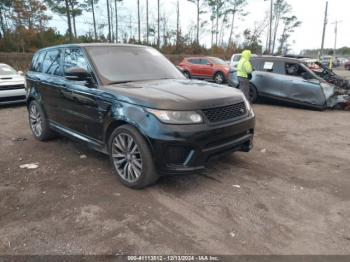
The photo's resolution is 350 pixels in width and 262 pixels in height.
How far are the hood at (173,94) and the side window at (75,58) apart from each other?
691 mm

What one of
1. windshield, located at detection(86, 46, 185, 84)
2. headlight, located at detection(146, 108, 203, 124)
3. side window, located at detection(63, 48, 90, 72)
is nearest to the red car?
windshield, located at detection(86, 46, 185, 84)

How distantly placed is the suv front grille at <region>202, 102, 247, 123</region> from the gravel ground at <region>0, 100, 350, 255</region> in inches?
34.2

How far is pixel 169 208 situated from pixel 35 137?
13.0ft

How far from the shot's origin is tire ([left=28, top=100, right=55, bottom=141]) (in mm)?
5898

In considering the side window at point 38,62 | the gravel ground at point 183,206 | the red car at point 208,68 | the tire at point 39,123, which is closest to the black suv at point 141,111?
the gravel ground at point 183,206

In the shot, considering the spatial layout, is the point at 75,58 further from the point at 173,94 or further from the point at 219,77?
the point at 219,77

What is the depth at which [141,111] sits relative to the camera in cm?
370

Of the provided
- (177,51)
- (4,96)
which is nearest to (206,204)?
(4,96)

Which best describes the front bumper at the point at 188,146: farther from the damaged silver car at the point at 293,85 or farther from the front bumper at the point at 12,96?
the front bumper at the point at 12,96

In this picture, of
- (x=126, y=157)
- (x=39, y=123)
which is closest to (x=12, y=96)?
(x=39, y=123)

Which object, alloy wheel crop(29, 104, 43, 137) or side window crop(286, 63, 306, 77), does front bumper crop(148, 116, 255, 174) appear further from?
side window crop(286, 63, 306, 77)

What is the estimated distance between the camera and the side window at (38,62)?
6.05 metres

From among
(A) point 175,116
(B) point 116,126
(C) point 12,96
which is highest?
(A) point 175,116

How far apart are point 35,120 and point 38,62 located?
112 centimetres
